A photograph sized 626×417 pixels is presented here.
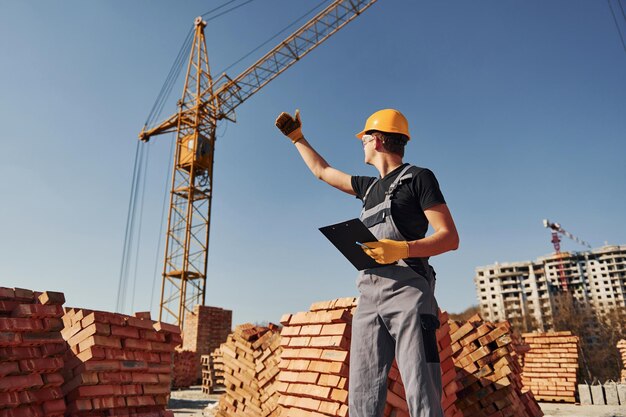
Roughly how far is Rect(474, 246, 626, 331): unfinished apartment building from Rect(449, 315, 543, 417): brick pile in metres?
82.6

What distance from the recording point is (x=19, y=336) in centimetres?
273

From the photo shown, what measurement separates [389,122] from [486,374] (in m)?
3.61

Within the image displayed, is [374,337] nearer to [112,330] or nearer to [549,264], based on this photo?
[112,330]

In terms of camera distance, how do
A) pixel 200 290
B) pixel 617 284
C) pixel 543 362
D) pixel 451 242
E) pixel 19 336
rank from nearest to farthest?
pixel 451 242 → pixel 19 336 → pixel 543 362 → pixel 200 290 → pixel 617 284

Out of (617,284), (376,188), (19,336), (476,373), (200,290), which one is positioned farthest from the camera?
(617,284)

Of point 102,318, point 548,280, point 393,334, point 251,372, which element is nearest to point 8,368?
point 102,318

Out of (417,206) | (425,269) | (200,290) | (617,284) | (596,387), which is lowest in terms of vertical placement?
(596,387)

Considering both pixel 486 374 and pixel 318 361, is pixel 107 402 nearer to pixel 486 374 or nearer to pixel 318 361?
pixel 318 361

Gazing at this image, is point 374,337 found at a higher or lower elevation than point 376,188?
lower

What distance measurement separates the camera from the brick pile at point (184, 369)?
49.4 ft

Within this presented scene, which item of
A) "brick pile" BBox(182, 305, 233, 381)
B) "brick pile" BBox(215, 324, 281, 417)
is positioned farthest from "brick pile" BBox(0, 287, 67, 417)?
"brick pile" BBox(182, 305, 233, 381)

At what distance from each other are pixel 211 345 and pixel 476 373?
1450 centimetres

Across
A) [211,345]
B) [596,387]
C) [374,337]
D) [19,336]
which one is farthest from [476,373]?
[211,345]

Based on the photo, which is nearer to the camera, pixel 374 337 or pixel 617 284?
pixel 374 337
